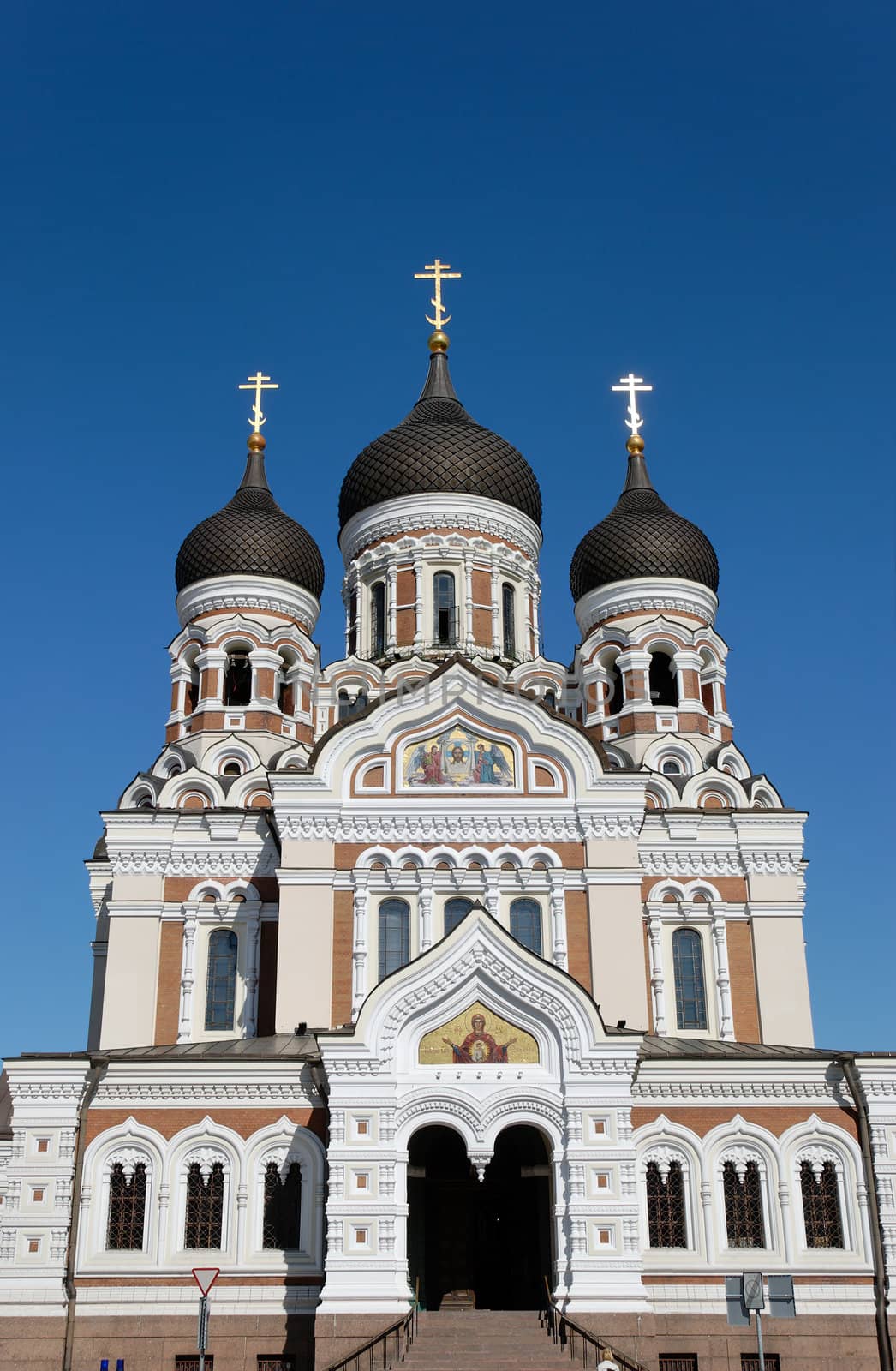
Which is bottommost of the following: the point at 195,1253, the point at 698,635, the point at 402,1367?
the point at 402,1367

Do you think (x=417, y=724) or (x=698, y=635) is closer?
(x=417, y=724)

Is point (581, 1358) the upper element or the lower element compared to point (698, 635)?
lower

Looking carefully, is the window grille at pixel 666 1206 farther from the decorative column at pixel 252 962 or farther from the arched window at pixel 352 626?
the arched window at pixel 352 626

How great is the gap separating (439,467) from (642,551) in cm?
408

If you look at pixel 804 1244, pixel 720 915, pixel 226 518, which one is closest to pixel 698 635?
pixel 720 915

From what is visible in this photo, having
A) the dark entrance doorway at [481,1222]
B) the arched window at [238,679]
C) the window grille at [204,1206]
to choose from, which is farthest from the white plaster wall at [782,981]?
the arched window at [238,679]

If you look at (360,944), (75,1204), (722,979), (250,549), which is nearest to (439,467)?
(250,549)

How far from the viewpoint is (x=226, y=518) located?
93.0 ft

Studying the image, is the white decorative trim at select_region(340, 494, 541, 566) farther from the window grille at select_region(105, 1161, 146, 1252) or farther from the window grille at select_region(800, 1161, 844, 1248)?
the window grille at select_region(800, 1161, 844, 1248)

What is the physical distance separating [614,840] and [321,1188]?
6464mm

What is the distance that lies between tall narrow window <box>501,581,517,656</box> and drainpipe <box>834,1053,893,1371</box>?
34.8 feet

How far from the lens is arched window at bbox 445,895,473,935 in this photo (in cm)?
2134

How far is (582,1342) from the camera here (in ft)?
53.1

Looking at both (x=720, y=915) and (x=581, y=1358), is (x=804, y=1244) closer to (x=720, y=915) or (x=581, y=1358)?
(x=581, y=1358)
